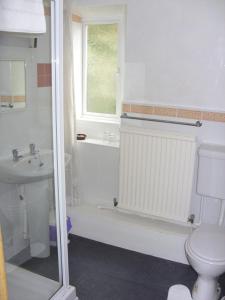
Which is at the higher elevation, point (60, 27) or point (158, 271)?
point (60, 27)

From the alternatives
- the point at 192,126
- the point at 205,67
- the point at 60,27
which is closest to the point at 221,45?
the point at 205,67

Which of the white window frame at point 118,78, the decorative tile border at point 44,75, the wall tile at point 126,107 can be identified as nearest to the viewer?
the decorative tile border at point 44,75

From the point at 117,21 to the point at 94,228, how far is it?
1.78 meters

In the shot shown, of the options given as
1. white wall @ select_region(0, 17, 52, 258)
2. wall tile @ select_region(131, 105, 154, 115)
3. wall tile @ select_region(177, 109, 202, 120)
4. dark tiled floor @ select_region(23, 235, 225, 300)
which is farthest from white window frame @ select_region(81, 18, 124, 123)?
dark tiled floor @ select_region(23, 235, 225, 300)

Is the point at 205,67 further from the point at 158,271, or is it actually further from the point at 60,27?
the point at 158,271

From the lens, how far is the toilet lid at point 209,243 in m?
1.91

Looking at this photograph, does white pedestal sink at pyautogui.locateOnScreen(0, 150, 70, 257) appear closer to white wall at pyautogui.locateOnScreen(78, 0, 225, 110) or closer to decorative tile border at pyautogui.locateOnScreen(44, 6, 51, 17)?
decorative tile border at pyautogui.locateOnScreen(44, 6, 51, 17)

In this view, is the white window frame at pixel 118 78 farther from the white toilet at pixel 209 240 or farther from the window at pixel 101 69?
the white toilet at pixel 209 240

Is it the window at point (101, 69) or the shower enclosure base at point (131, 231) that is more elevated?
the window at point (101, 69)

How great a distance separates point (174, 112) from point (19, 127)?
115cm

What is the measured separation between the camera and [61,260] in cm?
196

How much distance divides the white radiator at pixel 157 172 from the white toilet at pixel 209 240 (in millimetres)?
100

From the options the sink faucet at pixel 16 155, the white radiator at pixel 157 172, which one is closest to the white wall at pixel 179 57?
the white radiator at pixel 157 172

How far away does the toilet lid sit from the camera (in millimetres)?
1913
